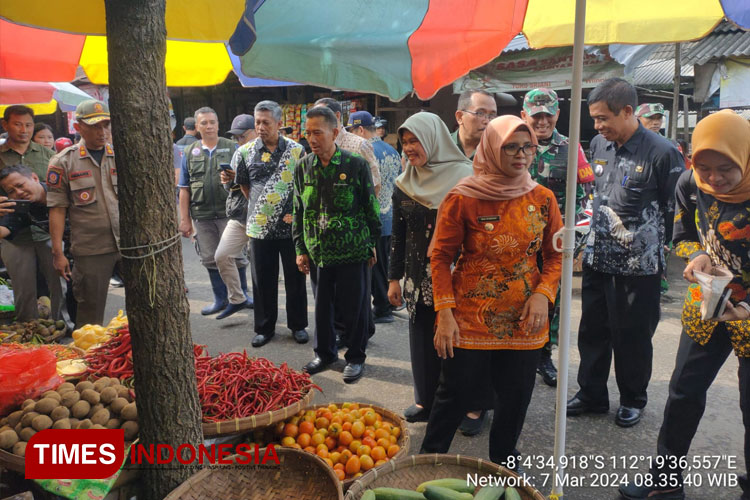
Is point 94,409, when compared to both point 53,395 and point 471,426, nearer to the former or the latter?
point 53,395

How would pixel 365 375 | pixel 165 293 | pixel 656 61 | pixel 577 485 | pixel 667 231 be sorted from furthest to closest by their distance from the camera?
pixel 656 61 → pixel 365 375 → pixel 667 231 → pixel 577 485 → pixel 165 293

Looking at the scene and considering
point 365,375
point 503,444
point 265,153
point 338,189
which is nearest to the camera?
point 503,444

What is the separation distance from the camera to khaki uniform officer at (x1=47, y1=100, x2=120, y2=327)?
4395mm

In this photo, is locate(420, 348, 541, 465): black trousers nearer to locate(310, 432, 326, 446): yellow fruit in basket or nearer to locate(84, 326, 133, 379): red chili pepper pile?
locate(310, 432, 326, 446): yellow fruit in basket

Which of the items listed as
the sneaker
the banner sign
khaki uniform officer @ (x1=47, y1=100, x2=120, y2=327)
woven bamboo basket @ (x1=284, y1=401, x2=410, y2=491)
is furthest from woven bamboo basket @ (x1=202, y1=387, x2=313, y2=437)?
the banner sign

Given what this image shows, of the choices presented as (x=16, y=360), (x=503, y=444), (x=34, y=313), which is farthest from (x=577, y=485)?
(x=34, y=313)

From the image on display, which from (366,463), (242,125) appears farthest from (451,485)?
(242,125)

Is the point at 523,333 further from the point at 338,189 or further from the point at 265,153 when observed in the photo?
the point at 265,153

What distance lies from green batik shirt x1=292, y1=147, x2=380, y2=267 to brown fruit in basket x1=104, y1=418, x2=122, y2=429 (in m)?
2.03

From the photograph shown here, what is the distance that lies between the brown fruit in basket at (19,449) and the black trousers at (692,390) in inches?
115

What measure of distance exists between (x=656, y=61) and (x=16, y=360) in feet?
31.9

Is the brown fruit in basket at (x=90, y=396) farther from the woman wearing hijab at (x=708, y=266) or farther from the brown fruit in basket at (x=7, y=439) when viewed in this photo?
the woman wearing hijab at (x=708, y=266)

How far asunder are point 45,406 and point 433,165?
7.69ft

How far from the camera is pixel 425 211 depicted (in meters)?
3.21
